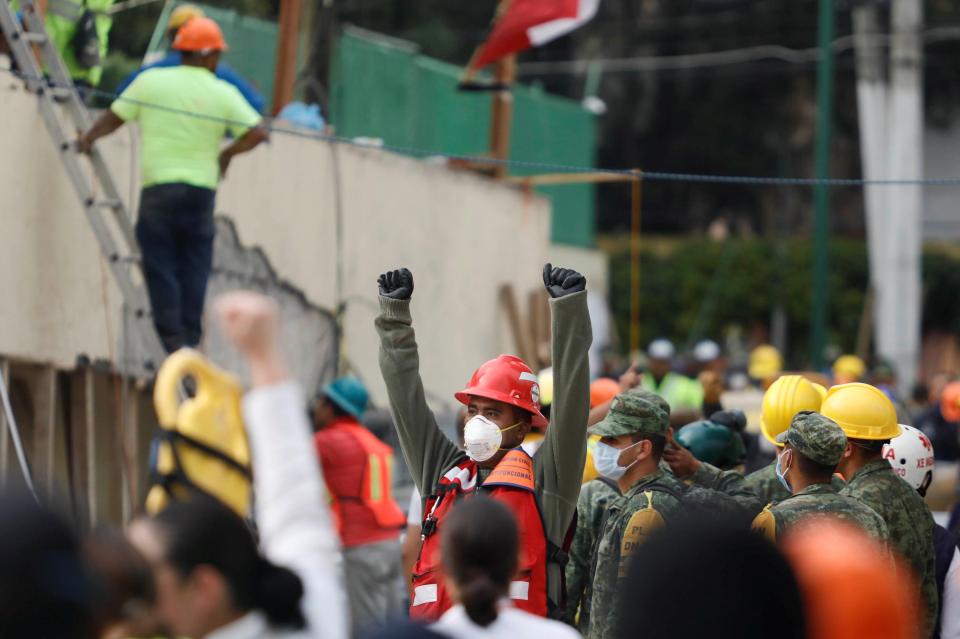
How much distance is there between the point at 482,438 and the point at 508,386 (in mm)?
276

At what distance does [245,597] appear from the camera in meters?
3.31

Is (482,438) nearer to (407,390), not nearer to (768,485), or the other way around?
(407,390)

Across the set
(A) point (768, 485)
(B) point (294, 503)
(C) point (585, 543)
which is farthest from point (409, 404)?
(B) point (294, 503)

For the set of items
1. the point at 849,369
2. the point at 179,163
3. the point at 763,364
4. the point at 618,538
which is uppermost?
the point at 179,163

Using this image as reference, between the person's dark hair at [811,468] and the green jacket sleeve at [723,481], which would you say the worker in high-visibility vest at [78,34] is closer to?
the green jacket sleeve at [723,481]

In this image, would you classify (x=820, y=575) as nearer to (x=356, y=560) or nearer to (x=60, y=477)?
(x=356, y=560)

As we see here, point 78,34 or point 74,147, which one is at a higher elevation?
point 78,34

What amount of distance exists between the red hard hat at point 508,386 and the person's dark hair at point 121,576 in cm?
283

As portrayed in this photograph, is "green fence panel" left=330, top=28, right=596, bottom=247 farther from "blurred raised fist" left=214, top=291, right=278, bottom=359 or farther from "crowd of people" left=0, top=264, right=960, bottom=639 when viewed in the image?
"blurred raised fist" left=214, top=291, right=278, bottom=359

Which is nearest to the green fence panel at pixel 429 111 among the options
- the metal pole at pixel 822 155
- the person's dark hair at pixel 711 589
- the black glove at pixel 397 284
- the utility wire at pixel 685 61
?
the metal pole at pixel 822 155

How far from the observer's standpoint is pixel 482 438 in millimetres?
5898

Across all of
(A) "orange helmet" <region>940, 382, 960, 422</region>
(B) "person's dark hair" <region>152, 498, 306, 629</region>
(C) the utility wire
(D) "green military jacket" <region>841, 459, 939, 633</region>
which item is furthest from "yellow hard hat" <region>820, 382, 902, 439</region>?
(C) the utility wire

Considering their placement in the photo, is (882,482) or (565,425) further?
(882,482)

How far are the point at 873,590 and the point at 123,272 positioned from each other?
7.09 metres
